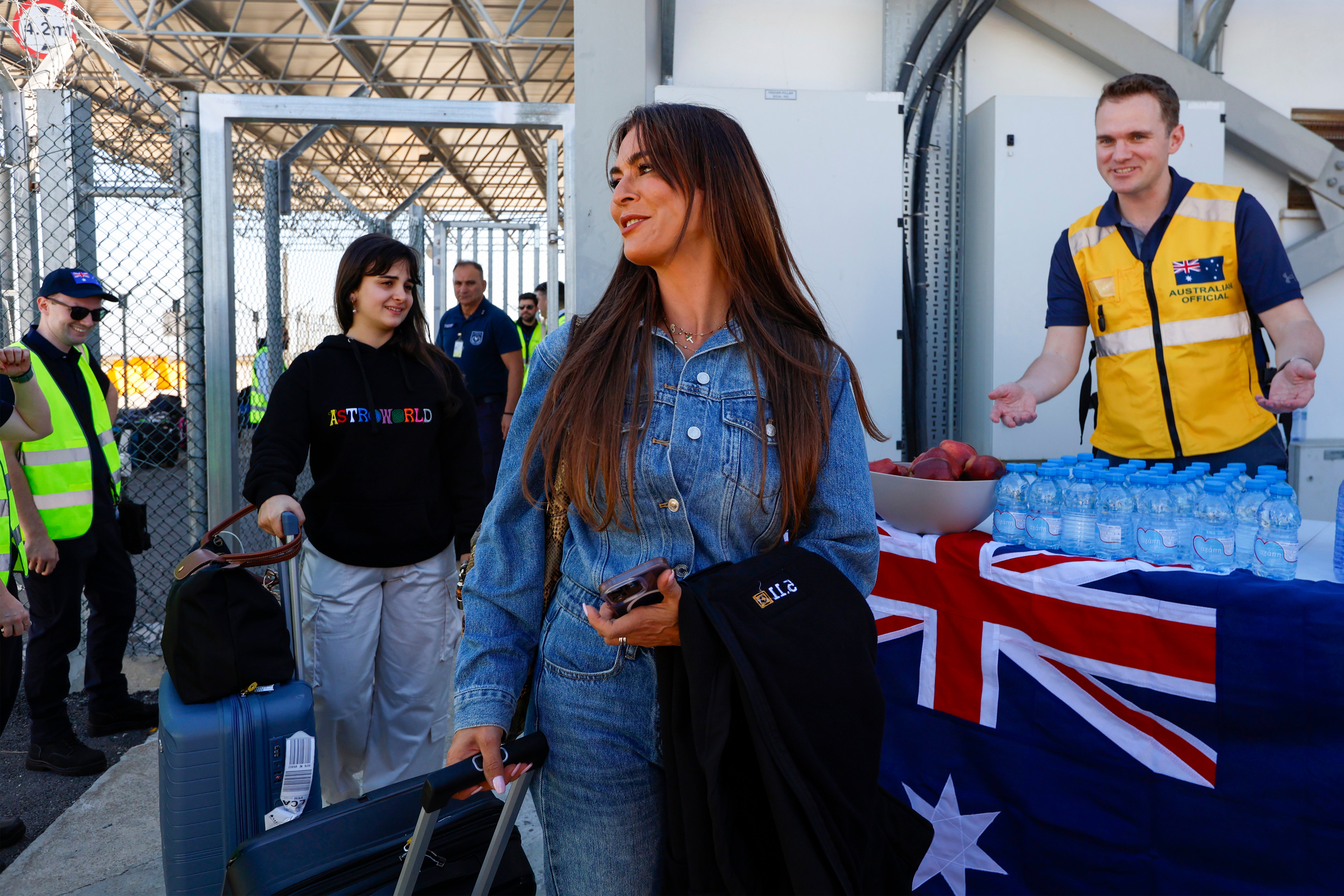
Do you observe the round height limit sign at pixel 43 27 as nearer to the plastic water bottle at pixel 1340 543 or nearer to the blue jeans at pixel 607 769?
the blue jeans at pixel 607 769

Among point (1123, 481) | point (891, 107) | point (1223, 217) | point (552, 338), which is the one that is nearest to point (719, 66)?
point (891, 107)

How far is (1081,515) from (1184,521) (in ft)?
0.73

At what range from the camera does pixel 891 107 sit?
423cm

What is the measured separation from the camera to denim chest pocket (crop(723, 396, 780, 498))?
1317 mm

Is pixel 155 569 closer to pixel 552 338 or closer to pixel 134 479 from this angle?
pixel 134 479

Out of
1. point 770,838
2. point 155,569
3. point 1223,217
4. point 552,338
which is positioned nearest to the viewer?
point 770,838

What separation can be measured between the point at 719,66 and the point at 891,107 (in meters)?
0.93

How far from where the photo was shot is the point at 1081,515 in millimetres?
2188

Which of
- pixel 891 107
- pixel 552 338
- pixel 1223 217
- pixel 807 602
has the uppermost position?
pixel 891 107

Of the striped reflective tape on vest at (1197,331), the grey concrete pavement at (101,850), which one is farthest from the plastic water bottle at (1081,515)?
the grey concrete pavement at (101,850)

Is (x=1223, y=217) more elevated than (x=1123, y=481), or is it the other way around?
(x=1223, y=217)

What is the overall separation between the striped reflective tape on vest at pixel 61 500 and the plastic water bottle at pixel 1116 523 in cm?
349

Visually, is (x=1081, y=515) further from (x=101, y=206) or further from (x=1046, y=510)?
(x=101, y=206)

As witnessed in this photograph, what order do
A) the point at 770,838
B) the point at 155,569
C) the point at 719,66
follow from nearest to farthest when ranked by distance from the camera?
the point at 770,838, the point at 719,66, the point at 155,569
